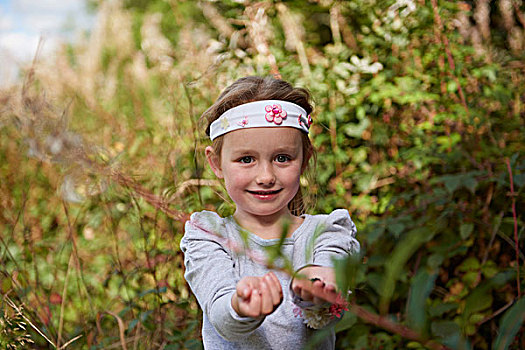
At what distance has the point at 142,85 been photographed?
4203 mm

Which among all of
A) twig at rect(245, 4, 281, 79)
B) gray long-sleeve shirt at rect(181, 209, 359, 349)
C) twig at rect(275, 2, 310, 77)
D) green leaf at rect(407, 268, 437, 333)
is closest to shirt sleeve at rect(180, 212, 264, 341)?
gray long-sleeve shirt at rect(181, 209, 359, 349)

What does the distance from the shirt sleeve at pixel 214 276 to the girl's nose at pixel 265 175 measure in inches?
5.3

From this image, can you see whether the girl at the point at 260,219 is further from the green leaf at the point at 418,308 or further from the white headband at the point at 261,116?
the green leaf at the point at 418,308

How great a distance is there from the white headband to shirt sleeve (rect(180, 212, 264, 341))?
20cm

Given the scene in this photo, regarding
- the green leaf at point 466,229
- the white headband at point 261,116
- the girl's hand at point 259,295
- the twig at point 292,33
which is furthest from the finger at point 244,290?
the twig at point 292,33

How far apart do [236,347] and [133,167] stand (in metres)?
1.47

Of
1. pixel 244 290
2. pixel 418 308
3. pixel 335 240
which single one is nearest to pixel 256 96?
pixel 335 240

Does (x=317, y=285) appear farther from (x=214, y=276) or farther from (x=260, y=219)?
(x=260, y=219)

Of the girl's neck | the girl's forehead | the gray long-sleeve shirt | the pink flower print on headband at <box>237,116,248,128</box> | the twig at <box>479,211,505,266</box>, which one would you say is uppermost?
the pink flower print on headband at <box>237,116,248,128</box>

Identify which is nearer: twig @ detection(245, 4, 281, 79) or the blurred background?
the blurred background

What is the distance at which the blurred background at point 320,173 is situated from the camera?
182 centimetres

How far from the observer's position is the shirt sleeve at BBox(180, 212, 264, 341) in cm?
92

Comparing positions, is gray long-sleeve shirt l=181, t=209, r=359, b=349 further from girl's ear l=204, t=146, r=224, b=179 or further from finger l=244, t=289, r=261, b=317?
finger l=244, t=289, r=261, b=317

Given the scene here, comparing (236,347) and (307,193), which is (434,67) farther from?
(236,347)
